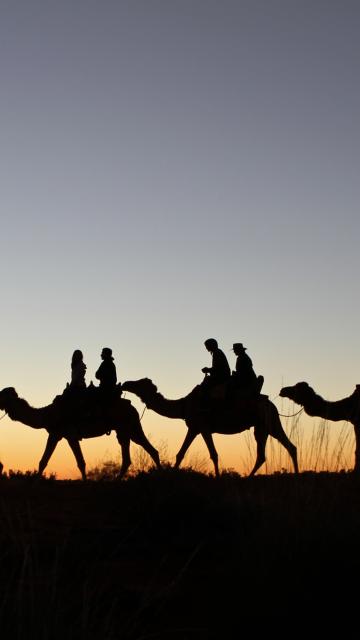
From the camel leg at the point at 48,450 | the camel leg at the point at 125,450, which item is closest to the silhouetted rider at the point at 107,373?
the camel leg at the point at 125,450

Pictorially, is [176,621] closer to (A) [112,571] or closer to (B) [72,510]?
(A) [112,571]

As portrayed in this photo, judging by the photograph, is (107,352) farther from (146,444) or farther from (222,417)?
(222,417)

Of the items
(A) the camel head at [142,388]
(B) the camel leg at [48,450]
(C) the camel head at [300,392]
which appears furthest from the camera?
(A) the camel head at [142,388]

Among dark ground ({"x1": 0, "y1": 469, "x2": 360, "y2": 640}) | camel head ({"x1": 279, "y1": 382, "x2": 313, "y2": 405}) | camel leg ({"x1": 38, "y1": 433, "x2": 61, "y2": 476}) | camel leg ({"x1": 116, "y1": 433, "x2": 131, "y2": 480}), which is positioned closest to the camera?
dark ground ({"x1": 0, "y1": 469, "x2": 360, "y2": 640})

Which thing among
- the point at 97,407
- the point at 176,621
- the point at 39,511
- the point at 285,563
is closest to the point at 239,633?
the point at 176,621

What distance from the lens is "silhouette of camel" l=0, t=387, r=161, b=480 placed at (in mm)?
19062

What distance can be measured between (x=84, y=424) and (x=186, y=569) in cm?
1111

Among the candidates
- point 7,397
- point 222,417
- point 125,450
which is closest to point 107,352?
point 125,450

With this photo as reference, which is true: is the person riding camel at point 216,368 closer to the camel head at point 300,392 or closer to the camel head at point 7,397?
the camel head at point 300,392

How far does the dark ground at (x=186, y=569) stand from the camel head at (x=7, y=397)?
348 inches

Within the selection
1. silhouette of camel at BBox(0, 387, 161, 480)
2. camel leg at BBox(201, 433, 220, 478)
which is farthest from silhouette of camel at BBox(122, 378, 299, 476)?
silhouette of camel at BBox(0, 387, 161, 480)

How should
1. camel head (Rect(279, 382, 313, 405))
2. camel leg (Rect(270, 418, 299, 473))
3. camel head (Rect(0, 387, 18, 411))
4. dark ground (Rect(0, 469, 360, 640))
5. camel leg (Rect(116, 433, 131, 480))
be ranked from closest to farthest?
dark ground (Rect(0, 469, 360, 640)), camel leg (Rect(270, 418, 299, 473)), camel leg (Rect(116, 433, 131, 480)), camel head (Rect(0, 387, 18, 411)), camel head (Rect(279, 382, 313, 405))

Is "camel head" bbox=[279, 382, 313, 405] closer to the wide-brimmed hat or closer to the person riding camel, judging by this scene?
the person riding camel

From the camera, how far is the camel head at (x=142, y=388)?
2069 centimetres
